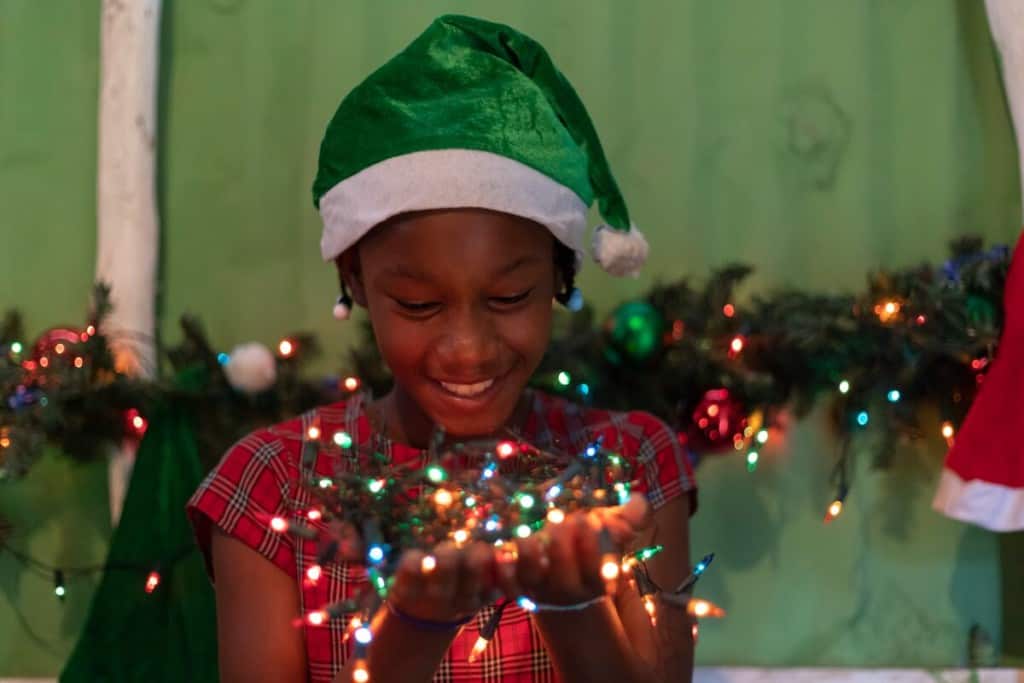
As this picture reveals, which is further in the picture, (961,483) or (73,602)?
(73,602)

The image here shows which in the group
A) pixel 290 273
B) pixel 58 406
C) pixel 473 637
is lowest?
pixel 473 637

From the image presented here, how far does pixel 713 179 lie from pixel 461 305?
882mm

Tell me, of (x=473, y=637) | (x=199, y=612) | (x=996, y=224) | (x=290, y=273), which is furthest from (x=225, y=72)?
(x=996, y=224)

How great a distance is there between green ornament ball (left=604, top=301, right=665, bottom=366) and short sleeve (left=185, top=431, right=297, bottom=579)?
21.7 inches

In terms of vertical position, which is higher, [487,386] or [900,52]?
[900,52]

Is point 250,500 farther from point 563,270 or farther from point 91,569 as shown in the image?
point 91,569

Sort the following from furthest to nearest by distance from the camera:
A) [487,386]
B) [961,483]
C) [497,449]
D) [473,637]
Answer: [961,483] < [473,637] < [487,386] < [497,449]

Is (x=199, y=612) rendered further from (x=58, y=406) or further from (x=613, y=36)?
(x=613, y=36)

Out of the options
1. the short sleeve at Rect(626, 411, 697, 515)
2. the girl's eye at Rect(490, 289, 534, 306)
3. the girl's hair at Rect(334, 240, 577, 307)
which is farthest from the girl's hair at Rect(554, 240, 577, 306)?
the short sleeve at Rect(626, 411, 697, 515)

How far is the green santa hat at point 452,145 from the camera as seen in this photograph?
3.58 feet

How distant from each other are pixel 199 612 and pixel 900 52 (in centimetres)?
151

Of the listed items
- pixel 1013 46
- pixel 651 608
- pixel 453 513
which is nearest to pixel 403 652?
pixel 453 513

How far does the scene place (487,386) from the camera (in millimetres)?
1127

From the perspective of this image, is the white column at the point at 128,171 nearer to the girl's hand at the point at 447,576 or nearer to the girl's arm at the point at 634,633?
the girl's arm at the point at 634,633
